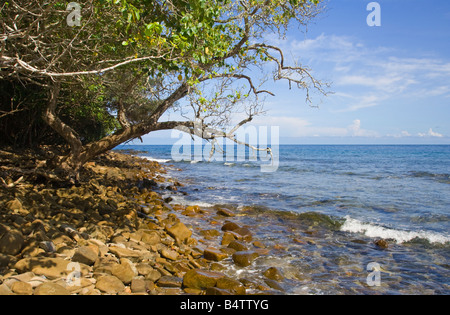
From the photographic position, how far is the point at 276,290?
5.21 meters

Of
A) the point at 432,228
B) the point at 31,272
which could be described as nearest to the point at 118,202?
the point at 31,272

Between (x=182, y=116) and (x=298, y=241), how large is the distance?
201 inches

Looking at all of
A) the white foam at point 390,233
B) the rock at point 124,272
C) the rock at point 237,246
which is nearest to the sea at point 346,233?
the white foam at point 390,233

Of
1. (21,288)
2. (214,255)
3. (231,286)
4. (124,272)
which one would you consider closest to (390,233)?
(214,255)

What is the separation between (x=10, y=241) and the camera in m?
4.52

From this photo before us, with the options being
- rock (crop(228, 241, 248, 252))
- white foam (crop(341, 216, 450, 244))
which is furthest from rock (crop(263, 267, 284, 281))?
white foam (crop(341, 216, 450, 244))

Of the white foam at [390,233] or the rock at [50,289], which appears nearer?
the rock at [50,289]

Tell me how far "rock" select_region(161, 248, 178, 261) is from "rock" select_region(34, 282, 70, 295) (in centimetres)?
210

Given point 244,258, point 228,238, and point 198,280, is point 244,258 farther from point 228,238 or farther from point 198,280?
point 198,280

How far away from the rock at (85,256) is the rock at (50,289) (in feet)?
2.60

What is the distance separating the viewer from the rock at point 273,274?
5641 millimetres

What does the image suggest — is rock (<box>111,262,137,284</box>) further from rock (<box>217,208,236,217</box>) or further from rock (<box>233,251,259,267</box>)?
rock (<box>217,208,236,217</box>)

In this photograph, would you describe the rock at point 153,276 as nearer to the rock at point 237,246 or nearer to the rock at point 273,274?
the rock at point 273,274
